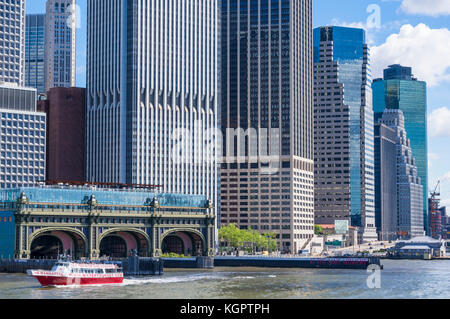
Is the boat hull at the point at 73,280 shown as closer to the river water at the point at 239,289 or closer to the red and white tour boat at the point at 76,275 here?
the red and white tour boat at the point at 76,275

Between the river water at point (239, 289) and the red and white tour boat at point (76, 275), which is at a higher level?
the red and white tour boat at point (76, 275)

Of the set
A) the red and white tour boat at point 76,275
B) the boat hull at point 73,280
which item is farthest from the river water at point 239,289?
Result: the red and white tour boat at point 76,275

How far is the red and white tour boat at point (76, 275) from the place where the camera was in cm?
15338

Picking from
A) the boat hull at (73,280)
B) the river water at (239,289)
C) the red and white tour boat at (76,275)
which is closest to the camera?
the river water at (239,289)

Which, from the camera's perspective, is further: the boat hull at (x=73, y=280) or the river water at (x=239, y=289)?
the boat hull at (x=73, y=280)

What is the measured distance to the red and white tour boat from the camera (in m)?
153

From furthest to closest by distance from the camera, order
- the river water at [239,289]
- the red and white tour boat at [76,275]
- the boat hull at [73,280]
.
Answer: the red and white tour boat at [76,275] → the boat hull at [73,280] → the river water at [239,289]

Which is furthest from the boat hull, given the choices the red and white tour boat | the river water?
the river water

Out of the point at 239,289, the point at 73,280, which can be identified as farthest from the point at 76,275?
the point at 239,289

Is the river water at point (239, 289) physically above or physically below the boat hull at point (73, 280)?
below

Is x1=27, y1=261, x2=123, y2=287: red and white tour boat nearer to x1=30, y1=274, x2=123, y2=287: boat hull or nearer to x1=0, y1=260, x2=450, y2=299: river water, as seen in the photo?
x1=30, y1=274, x2=123, y2=287: boat hull
